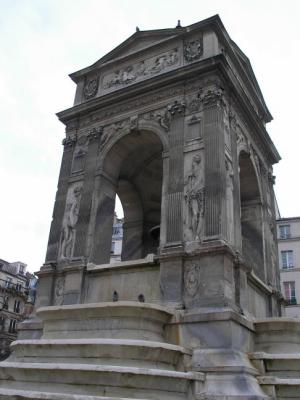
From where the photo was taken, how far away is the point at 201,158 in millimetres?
14367

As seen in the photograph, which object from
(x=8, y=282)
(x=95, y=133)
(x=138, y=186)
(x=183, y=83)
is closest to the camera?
(x=183, y=83)

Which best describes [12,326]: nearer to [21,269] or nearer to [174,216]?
[21,269]

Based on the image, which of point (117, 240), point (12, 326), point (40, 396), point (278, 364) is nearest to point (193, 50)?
point (278, 364)

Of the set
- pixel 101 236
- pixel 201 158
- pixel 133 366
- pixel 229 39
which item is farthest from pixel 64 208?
pixel 229 39

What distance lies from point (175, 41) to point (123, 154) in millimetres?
4912

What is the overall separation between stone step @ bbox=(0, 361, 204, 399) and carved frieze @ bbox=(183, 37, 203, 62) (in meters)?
11.3

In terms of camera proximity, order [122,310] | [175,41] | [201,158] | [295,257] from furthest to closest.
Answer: [295,257]
[175,41]
[201,158]
[122,310]

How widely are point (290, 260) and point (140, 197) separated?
86.9 ft

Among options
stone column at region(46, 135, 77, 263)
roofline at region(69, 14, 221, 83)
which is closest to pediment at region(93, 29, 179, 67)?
roofline at region(69, 14, 221, 83)

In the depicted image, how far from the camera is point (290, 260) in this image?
42.5m

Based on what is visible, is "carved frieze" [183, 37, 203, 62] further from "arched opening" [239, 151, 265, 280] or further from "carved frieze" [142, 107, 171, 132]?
"arched opening" [239, 151, 265, 280]

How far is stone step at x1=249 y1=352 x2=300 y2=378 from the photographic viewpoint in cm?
1095

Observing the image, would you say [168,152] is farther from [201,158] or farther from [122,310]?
[122,310]

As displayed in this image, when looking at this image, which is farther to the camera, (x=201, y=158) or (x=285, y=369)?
(x=201, y=158)
